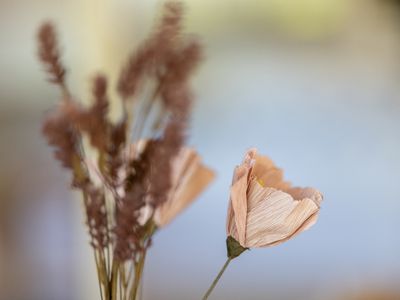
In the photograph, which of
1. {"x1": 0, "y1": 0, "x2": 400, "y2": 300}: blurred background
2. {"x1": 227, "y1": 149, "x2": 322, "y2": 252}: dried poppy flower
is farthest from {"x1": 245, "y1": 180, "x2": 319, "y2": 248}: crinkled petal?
{"x1": 0, "y1": 0, "x2": 400, "y2": 300}: blurred background

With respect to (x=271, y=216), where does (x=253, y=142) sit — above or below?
above

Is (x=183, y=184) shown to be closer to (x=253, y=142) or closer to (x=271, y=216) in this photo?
(x=271, y=216)

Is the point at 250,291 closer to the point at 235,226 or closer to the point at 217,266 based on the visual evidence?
the point at 217,266

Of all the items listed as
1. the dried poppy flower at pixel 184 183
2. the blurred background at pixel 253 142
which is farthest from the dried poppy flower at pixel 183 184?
the blurred background at pixel 253 142

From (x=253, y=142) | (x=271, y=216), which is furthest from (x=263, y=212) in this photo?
(x=253, y=142)

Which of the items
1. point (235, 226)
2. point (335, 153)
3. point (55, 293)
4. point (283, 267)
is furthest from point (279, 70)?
point (235, 226)
